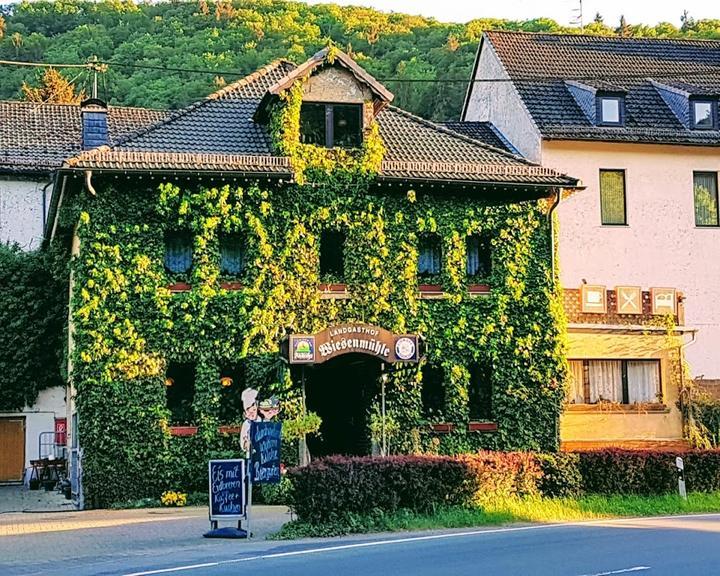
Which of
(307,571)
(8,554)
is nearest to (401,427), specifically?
(8,554)

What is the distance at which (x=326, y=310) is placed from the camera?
1115 inches

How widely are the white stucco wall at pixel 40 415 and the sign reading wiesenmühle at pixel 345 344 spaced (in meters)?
15.5

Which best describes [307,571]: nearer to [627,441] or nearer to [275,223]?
[275,223]

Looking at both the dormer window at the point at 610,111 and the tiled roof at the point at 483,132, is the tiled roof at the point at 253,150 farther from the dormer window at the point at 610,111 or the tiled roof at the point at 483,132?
the dormer window at the point at 610,111

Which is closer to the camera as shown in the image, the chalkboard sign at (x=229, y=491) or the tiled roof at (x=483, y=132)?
the chalkboard sign at (x=229, y=491)

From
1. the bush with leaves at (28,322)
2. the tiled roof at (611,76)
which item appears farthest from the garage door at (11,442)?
the tiled roof at (611,76)

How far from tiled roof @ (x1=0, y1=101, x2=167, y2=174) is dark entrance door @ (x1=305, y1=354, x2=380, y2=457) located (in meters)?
15.4

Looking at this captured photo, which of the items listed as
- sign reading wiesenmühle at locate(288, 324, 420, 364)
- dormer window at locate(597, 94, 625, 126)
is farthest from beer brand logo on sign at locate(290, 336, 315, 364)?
dormer window at locate(597, 94, 625, 126)

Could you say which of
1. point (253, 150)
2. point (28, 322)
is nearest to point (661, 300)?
point (253, 150)

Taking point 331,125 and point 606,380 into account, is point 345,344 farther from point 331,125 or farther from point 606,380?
point 606,380

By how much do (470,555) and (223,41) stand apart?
4828 cm

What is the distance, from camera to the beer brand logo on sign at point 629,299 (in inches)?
1256

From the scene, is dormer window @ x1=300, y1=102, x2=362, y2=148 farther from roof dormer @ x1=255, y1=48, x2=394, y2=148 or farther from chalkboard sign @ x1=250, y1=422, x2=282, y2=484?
chalkboard sign @ x1=250, y1=422, x2=282, y2=484

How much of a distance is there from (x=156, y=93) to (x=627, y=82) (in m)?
26.5
